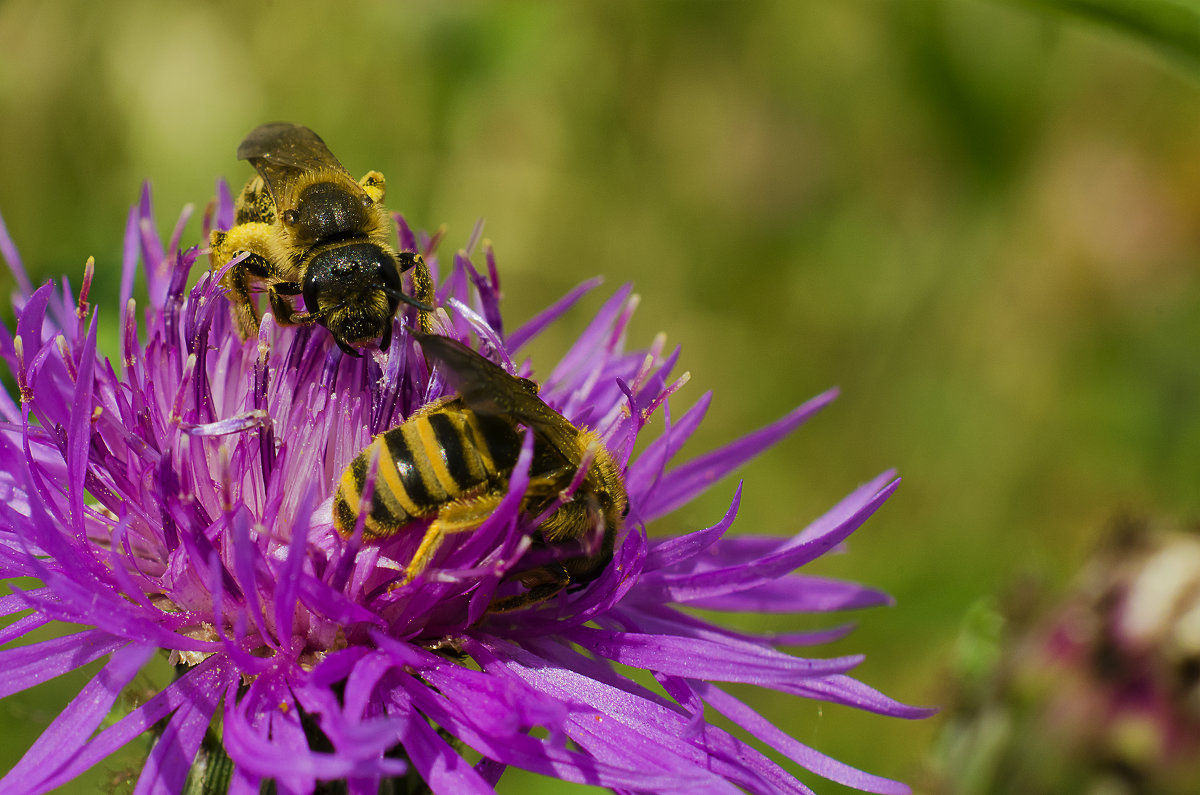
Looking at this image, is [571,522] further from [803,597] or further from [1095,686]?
[1095,686]

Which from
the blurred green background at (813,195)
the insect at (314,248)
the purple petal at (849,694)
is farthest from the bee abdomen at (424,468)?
the blurred green background at (813,195)

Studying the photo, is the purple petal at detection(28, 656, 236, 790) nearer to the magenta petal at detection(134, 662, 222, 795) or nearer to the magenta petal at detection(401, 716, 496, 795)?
the magenta petal at detection(134, 662, 222, 795)

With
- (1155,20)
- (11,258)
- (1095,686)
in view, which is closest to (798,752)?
(1095,686)

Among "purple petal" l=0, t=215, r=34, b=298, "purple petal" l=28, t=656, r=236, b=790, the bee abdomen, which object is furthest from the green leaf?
"purple petal" l=0, t=215, r=34, b=298

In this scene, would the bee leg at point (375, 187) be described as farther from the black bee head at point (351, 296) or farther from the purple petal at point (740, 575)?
the purple petal at point (740, 575)

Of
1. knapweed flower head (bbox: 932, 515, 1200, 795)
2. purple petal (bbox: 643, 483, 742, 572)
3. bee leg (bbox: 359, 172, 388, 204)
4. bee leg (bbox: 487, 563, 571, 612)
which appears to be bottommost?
knapweed flower head (bbox: 932, 515, 1200, 795)

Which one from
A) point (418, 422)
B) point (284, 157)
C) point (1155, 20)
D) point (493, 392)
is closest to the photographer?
point (493, 392)

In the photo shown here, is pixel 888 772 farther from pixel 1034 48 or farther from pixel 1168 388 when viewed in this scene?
pixel 1034 48
